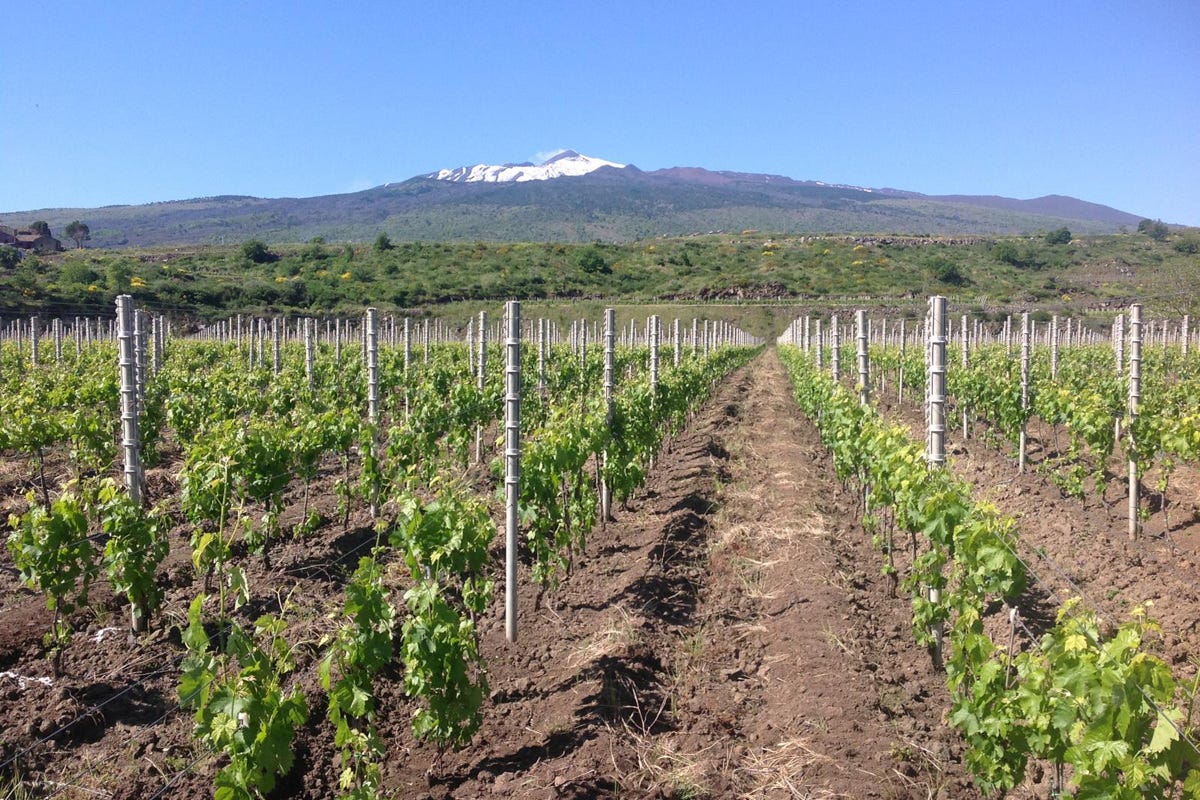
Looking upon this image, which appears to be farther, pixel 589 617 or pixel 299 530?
pixel 299 530

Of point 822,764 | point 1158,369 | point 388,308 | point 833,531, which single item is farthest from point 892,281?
point 822,764

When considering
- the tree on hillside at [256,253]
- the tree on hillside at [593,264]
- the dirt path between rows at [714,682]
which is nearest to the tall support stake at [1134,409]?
the dirt path between rows at [714,682]

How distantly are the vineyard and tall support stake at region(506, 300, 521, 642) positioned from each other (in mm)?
28

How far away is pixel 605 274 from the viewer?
7775cm

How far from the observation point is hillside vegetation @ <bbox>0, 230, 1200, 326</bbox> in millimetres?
53844

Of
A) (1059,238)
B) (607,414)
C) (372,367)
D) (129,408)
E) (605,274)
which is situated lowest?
(607,414)

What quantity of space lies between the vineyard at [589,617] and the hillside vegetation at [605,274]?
142 ft

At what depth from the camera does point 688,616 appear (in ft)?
20.4

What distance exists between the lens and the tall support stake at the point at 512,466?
5.61 meters

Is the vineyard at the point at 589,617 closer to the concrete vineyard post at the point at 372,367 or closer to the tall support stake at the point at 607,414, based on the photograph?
the tall support stake at the point at 607,414

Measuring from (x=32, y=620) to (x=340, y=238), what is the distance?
16298 cm

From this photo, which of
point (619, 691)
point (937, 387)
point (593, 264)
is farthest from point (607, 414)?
point (593, 264)

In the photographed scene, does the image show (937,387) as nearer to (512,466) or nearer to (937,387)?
(937,387)

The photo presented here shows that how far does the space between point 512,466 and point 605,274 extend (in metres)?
72.9
